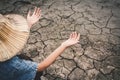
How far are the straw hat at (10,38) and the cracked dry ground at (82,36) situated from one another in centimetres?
101

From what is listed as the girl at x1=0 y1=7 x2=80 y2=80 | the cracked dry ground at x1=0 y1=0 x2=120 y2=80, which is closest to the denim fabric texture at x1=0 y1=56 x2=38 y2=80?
the girl at x1=0 y1=7 x2=80 y2=80

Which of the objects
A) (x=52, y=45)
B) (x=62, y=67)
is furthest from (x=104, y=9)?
(x=62, y=67)

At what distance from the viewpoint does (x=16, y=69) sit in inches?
55.8

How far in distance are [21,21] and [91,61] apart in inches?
49.3

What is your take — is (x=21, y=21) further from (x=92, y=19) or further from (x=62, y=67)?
(x=92, y=19)

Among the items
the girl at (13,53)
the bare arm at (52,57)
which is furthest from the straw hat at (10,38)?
the bare arm at (52,57)

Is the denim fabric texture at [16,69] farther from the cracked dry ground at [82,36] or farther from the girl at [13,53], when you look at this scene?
the cracked dry ground at [82,36]

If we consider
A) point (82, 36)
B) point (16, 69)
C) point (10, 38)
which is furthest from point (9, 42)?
point (82, 36)

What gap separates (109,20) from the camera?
10.6 ft

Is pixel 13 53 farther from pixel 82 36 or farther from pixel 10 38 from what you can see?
pixel 82 36

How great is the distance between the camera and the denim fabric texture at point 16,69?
4.57ft

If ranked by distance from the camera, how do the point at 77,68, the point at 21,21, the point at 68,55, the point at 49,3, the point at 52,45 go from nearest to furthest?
the point at 21,21, the point at 77,68, the point at 68,55, the point at 52,45, the point at 49,3

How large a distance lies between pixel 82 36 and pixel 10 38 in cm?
168

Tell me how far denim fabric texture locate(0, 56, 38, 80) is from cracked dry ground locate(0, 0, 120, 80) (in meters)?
0.88
